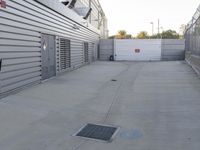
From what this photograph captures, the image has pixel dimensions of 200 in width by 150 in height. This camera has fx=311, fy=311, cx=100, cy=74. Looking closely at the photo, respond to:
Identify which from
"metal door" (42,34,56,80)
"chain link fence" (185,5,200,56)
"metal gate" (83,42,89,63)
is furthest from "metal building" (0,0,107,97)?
"chain link fence" (185,5,200,56)

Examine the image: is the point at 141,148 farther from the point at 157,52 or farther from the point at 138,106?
the point at 157,52

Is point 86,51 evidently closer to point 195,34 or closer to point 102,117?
point 195,34

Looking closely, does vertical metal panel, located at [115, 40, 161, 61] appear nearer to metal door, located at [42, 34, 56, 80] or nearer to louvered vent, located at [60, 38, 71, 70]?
louvered vent, located at [60, 38, 71, 70]

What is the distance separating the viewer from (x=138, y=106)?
7820mm

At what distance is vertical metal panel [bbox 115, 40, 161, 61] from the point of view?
32.4m

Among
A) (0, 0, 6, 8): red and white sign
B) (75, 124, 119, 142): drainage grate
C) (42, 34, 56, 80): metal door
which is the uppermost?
(0, 0, 6, 8): red and white sign

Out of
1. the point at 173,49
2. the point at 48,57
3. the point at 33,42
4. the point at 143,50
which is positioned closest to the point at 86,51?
the point at 143,50

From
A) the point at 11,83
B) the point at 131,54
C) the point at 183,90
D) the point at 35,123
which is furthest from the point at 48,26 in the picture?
the point at 131,54

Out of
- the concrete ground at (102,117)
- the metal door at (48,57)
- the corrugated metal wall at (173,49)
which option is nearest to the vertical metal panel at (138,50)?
the corrugated metal wall at (173,49)

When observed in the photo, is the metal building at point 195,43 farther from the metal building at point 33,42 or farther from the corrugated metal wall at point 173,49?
the corrugated metal wall at point 173,49

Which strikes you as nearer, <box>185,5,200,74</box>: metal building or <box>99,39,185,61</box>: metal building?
<box>185,5,200,74</box>: metal building

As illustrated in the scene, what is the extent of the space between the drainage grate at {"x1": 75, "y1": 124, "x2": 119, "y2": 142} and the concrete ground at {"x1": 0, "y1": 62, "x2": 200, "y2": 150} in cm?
14

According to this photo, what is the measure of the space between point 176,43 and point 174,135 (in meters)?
27.9

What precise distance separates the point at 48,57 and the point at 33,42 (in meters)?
2.10
